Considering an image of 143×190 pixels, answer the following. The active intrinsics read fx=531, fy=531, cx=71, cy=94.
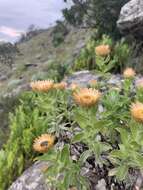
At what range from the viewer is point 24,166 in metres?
6.22

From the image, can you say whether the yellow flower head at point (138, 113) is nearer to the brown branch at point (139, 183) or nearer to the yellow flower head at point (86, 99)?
the yellow flower head at point (86, 99)

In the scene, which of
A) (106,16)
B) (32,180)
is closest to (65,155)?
(32,180)

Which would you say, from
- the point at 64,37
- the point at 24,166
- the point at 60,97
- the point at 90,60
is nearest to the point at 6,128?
the point at 90,60

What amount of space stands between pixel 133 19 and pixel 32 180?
20.9 ft

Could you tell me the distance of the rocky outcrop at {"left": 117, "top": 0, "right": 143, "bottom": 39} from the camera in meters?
11.1

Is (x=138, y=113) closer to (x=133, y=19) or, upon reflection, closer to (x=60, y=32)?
(x=133, y=19)

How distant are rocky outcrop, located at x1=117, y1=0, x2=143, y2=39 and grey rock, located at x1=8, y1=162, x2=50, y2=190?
5936mm

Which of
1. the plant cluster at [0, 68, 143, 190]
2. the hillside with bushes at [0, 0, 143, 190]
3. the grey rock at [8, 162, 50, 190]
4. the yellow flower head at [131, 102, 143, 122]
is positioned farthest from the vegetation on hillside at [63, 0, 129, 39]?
the yellow flower head at [131, 102, 143, 122]

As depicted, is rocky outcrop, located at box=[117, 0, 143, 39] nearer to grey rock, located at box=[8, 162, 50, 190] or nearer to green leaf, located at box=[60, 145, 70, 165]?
grey rock, located at box=[8, 162, 50, 190]

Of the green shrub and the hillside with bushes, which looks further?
the green shrub

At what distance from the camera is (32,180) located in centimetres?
559

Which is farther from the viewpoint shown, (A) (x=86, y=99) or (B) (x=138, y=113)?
(A) (x=86, y=99)

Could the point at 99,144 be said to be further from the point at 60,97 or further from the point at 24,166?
the point at 24,166

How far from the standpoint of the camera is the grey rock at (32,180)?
17.8ft
